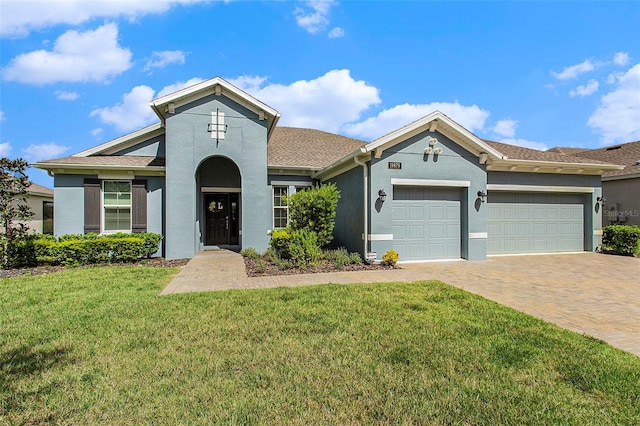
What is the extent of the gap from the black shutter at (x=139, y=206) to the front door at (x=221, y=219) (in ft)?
9.70

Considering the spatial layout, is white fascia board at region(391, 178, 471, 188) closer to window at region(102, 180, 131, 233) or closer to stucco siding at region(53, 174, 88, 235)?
window at region(102, 180, 131, 233)

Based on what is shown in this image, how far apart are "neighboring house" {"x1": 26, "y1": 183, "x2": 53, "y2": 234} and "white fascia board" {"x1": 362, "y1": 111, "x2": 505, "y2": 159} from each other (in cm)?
2026

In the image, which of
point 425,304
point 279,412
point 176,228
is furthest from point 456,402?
point 176,228

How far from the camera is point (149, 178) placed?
40.0ft

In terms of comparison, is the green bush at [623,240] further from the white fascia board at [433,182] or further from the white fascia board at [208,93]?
the white fascia board at [208,93]

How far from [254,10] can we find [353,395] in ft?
35.3

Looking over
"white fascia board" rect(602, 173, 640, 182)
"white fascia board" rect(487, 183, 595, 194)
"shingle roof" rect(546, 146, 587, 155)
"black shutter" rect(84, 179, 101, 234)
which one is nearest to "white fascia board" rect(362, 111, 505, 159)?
"white fascia board" rect(487, 183, 595, 194)

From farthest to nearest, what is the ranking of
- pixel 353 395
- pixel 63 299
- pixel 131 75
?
pixel 131 75 < pixel 63 299 < pixel 353 395

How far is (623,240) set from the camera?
488 inches

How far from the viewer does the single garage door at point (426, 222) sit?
1044cm

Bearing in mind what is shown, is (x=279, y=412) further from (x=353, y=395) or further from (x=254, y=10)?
(x=254, y=10)

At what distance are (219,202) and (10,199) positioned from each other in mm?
6990

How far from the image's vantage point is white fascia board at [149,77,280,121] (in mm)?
11203

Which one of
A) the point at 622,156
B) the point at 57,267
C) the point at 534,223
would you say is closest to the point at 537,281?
the point at 534,223
